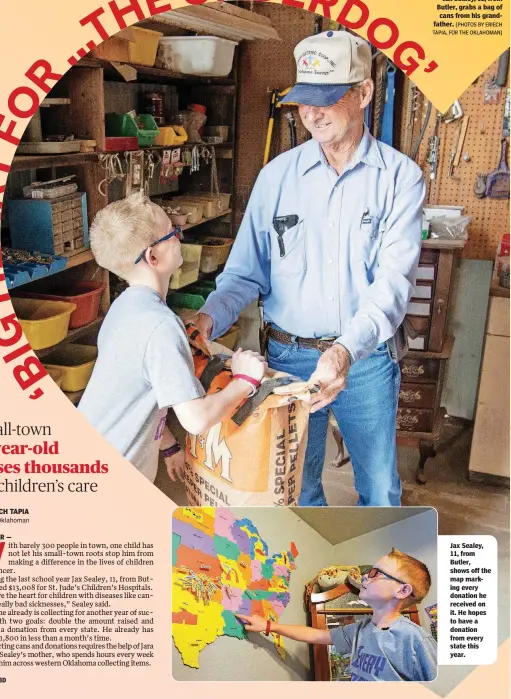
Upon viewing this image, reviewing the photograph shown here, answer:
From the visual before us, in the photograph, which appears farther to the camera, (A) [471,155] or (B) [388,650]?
(A) [471,155]

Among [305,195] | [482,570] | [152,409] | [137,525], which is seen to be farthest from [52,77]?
[482,570]

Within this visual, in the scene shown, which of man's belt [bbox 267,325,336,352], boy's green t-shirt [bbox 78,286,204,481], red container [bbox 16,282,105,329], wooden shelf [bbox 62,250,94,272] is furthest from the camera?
wooden shelf [bbox 62,250,94,272]

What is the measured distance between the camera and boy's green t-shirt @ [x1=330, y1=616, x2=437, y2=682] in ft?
5.20

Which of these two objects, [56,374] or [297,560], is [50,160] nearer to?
[56,374]

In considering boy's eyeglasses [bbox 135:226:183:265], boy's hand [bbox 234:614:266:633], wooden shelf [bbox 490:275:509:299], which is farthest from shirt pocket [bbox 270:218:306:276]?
boy's hand [bbox 234:614:266:633]

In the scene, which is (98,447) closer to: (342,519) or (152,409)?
(152,409)

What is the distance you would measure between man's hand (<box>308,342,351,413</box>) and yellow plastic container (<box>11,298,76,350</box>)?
601mm

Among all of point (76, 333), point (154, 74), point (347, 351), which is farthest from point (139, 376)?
point (154, 74)

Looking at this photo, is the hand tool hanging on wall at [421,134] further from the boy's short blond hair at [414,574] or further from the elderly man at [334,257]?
the boy's short blond hair at [414,574]

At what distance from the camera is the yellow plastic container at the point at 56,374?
61.0 inches

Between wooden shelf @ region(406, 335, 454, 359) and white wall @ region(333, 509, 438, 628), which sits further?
wooden shelf @ region(406, 335, 454, 359)

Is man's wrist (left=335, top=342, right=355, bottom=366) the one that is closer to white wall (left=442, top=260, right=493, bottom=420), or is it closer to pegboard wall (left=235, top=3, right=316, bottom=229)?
pegboard wall (left=235, top=3, right=316, bottom=229)

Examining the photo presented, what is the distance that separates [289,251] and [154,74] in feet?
2.11

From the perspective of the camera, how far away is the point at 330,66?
147cm
